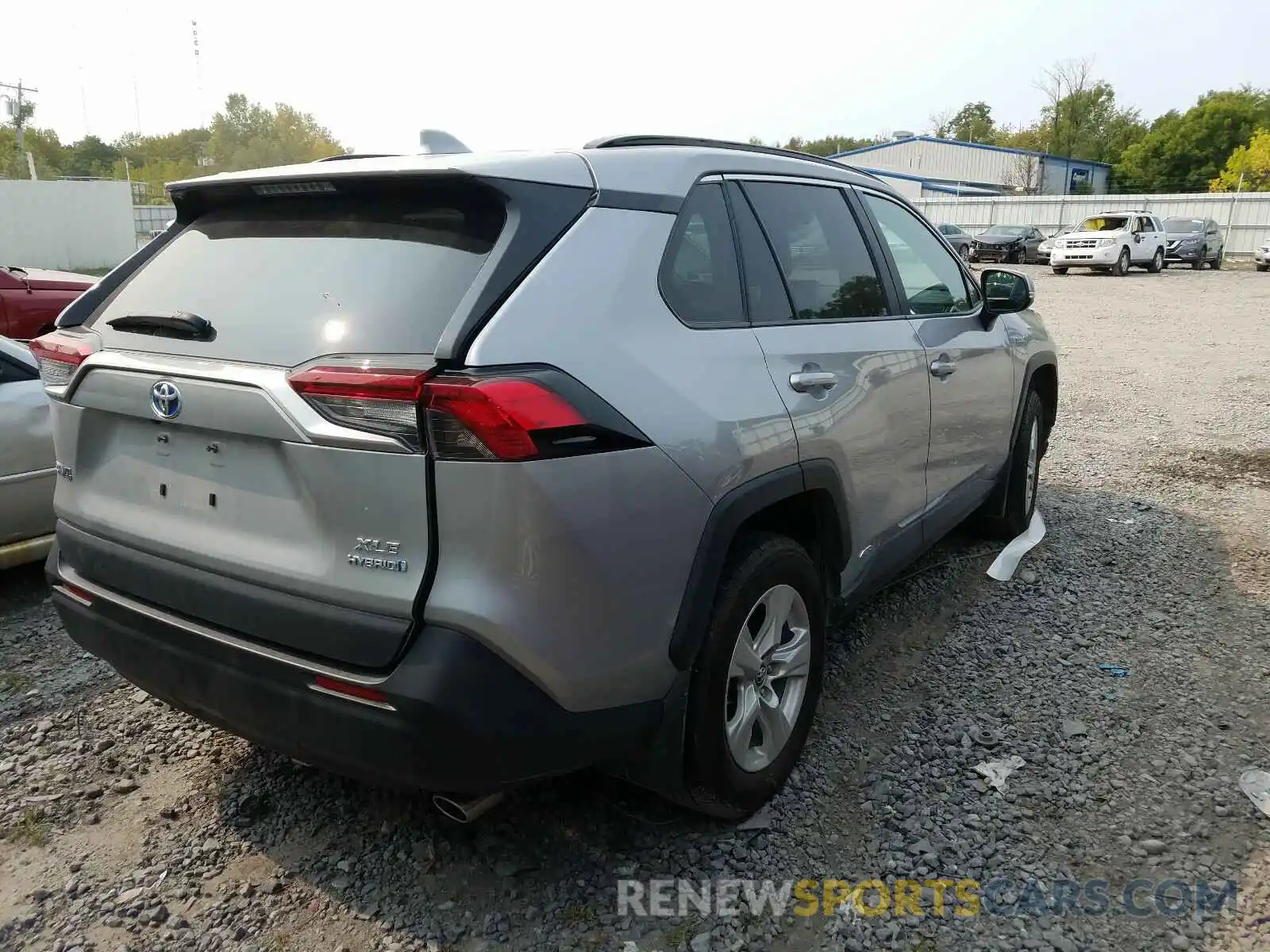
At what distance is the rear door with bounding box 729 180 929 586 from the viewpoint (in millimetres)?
2926

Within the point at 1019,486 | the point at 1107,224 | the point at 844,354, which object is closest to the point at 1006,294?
the point at 1019,486

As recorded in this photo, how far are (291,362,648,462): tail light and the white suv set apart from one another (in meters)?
29.2

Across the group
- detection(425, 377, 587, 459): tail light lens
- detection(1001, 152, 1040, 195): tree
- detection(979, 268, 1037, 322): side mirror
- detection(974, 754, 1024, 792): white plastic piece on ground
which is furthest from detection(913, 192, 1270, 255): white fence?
detection(425, 377, 587, 459): tail light lens

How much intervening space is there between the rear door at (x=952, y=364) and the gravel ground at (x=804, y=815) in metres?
0.63

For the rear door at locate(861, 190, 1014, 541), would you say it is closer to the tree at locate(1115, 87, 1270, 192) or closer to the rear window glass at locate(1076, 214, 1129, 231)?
the rear window glass at locate(1076, 214, 1129, 231)

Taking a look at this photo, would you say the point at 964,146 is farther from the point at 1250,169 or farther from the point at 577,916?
the point at 577,916

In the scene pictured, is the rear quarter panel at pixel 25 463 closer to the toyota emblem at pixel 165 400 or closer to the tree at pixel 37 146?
the toyota emblem at pixel 165 400

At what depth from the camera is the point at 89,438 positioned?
266 cm

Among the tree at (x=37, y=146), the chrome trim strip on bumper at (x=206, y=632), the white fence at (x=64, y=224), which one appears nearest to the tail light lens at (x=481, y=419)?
the chrome trim strip on bumper at (x=206, y=632)

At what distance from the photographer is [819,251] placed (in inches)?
131

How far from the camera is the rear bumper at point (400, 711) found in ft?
6.79

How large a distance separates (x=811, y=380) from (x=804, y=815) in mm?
1321

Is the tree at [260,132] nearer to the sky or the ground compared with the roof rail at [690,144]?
nearer to the sky

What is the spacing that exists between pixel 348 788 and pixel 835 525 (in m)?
1.75
